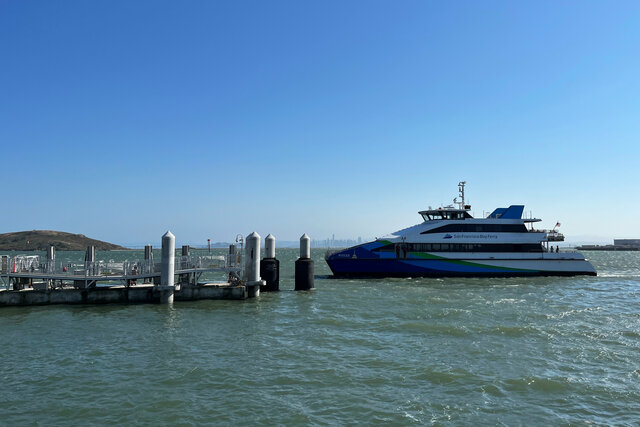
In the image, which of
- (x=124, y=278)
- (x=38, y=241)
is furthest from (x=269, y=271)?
(x=38, y=241)

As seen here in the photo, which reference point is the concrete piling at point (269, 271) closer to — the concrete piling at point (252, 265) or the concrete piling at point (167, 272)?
the concrete piling at point (252, 265)

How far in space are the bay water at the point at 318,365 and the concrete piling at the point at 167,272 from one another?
762 millimetres

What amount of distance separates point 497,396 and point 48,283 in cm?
2395

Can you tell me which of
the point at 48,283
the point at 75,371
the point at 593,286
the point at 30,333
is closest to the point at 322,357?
the point at 75,371

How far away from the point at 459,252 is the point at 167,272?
1024 inches

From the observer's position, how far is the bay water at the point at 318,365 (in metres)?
9.41

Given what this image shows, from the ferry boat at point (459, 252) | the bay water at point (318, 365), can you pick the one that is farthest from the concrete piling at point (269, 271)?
the ferry boat at point (459, 252)

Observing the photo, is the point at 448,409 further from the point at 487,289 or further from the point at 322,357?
the point at 487,289

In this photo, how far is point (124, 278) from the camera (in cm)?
2395

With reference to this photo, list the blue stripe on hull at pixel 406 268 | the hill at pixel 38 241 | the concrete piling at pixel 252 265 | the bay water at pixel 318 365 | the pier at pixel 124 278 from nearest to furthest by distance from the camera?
the bay water at pixel 318 365
the pier at pixel 124 278
the concrete piling at pixel 252 265
the blue stripe on hull at pixel 406 268
the hill at pixel 38 241

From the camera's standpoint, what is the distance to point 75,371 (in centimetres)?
1202

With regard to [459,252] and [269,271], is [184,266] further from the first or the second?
[459,252]

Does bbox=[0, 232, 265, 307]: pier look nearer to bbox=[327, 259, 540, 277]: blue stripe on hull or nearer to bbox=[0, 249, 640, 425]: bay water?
bbox=[0, 249, 640, 425]: bay water

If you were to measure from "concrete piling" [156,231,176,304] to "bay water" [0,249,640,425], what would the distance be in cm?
76
